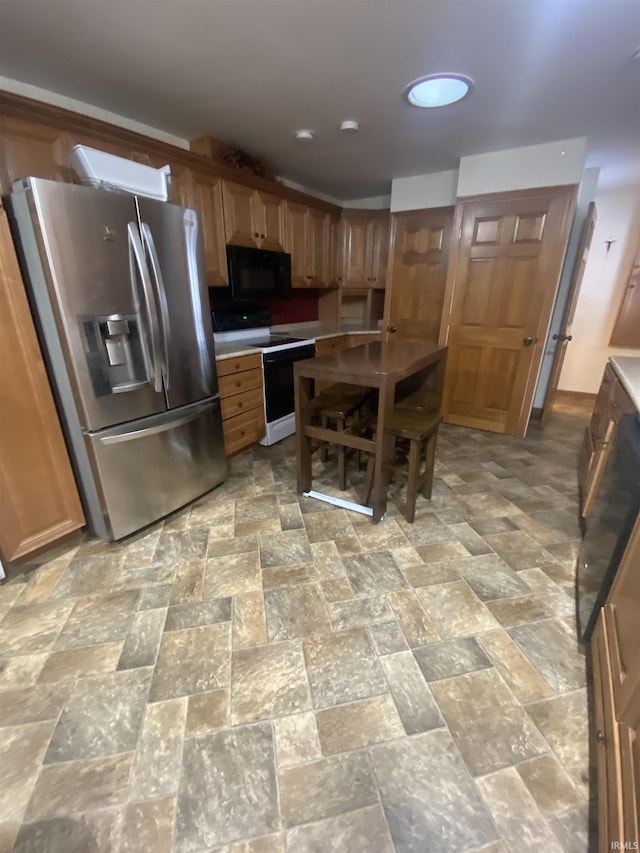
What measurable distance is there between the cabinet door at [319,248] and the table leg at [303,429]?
208cm

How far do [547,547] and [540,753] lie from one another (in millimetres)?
1120

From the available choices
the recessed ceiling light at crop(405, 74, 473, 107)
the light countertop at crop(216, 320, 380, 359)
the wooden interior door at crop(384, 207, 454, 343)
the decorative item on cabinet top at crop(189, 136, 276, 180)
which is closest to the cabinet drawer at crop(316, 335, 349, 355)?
the light countertop at crop(216, 320, 380, 359)

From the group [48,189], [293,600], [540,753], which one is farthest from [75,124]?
[540,753]

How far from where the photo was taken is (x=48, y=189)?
1.48m

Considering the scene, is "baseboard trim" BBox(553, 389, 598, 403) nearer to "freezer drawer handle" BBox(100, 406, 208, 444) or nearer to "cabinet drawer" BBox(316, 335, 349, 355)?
"cabinet drawer" BBox(316, 335, 349, 355)

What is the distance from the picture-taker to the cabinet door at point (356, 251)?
14.0ft

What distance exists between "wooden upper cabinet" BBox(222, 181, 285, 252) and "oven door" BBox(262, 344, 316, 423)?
38.1 inches

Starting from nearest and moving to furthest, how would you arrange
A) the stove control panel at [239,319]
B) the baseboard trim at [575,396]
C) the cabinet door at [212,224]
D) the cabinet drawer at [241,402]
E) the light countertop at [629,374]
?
1. the light countertop at [629,374]
2. the cabinet door at [212,224]
3. the cabinet drawer at [241,402]
4. the stove control panel at [239,319]
5. the baseboard trim at [575,396]

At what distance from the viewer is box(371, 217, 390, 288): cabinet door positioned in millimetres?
4269

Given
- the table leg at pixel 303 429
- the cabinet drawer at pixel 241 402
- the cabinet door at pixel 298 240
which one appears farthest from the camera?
the cabinet door at pixel 298 240

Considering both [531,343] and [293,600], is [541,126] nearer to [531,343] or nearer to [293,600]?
[531,343]

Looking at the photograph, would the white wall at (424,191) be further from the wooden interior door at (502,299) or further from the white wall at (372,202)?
the white wall at (372,202)

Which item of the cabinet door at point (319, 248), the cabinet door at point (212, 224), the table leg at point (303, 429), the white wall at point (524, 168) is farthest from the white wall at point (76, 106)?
the white wall at point (524, 168)

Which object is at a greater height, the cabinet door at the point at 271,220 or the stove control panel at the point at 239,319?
the cabinet door at the point at 271,220
